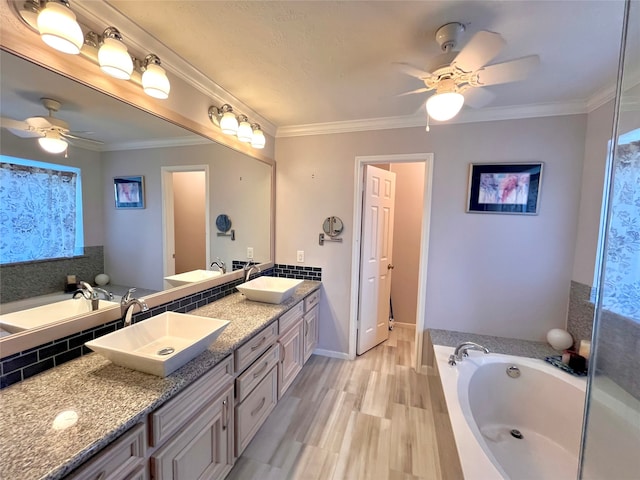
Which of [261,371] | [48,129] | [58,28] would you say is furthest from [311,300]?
[58,28]

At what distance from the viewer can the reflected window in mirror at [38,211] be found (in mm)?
1048

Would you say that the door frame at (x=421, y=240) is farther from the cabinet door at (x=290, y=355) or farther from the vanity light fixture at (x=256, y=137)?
the vanity light fixture at (x=256, y=137)

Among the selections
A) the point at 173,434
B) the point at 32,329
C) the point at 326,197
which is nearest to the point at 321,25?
the point at 326,197

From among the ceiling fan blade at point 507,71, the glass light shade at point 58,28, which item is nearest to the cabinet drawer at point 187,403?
the glass light shade at point 58,28

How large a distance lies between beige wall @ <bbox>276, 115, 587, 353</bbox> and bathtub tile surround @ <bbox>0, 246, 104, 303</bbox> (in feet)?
5.95

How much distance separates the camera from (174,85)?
169 centimetres

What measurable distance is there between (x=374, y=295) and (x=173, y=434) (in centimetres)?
A: 233

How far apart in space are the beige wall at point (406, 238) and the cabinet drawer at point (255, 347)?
7.83ft

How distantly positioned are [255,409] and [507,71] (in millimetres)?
2412

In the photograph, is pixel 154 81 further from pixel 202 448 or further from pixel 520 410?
pixel 520 410

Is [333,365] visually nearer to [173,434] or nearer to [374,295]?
[374,295]

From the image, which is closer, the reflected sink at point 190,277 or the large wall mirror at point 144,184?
the large wall mirror at point 144,184

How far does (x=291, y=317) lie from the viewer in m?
2.21

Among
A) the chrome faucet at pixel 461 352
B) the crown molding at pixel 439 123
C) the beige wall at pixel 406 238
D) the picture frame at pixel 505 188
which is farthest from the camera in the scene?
the beige wall at pixel 406 238
